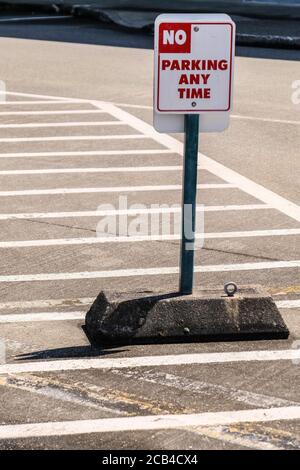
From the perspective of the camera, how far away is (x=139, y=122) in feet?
51.7

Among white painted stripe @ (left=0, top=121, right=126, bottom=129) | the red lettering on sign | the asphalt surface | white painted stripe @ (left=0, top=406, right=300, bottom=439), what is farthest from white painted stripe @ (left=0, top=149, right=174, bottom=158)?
white painted stripe @ (left=0, top=406, right=300, bottom=439)

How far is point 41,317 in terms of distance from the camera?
8328 mm

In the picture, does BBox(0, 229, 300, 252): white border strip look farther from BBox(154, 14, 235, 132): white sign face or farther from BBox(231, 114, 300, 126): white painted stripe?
BBox(231, 114, 300, 126): white painted stripe

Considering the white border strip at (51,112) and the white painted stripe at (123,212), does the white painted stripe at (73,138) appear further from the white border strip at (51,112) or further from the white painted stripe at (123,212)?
the white painted stripe at (123,212)

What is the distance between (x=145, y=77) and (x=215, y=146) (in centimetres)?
501

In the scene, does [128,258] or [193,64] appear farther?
[128,258]

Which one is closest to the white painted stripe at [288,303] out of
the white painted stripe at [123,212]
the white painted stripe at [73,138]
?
the white painted stripe at [123,212]

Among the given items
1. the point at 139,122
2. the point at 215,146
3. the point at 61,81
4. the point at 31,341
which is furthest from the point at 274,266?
the point at 61,81

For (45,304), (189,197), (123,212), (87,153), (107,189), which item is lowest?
(45,304)

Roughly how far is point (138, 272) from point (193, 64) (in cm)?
231

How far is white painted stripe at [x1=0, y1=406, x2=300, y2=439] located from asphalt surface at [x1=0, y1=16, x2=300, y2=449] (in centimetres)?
1

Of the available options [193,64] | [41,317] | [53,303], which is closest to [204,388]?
[41,317]

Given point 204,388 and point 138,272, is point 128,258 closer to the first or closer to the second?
point 138,272
